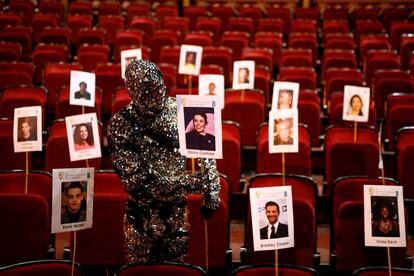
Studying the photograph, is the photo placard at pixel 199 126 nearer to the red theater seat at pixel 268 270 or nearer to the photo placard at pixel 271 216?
the photo placard at pixel 271 216

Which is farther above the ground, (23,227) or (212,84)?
(212,84)

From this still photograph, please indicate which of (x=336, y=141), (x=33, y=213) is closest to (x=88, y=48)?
(x=336, y=141)

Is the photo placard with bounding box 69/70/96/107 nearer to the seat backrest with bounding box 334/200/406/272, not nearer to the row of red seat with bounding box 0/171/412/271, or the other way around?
the row of red seat with bounding box 0/171/412/271

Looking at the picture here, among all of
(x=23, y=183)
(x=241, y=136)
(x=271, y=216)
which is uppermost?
(x=241, y=136)

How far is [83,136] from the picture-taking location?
3.91m

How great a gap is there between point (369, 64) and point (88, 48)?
3.07 metres

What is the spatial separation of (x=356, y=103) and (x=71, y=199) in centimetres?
252

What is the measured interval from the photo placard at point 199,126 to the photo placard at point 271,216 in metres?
0.27

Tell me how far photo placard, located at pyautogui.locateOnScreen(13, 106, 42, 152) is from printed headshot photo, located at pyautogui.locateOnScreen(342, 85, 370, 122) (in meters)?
2.12

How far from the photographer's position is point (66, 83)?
670 cm

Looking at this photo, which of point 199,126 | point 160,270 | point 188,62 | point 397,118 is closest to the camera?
point 160,270

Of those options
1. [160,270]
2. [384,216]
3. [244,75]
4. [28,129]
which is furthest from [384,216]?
[244,75]

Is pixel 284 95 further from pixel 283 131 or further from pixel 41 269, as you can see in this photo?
pixel 41 269

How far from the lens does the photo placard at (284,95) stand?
508 centimetres
